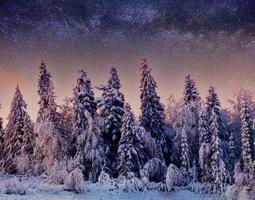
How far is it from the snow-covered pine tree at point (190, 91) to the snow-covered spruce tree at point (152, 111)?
3.79 meters

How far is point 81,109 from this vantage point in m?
48.8

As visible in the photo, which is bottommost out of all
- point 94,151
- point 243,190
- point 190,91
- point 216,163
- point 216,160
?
point 243,190

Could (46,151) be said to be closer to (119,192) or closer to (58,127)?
(58,127)

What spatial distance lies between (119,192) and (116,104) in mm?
13400

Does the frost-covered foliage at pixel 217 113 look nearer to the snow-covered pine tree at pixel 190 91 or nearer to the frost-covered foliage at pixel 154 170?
the snow-covered pine tree at pixel 190 91

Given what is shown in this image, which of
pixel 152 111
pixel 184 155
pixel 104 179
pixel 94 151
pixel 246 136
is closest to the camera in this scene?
pixel 104 179

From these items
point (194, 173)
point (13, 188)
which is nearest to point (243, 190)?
point (13, 188)

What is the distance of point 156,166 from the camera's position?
46656 millimetres

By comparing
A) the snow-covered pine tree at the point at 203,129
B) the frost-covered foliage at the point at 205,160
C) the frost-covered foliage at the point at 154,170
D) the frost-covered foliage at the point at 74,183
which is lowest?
the frost-covered foliage at the point at 74,183

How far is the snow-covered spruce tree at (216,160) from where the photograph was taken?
151 ft

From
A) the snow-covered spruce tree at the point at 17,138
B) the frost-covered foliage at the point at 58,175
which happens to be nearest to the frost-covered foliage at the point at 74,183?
the frost-covered foliage at the point at 58,175

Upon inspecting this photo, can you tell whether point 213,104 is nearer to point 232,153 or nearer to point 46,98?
point 232,153

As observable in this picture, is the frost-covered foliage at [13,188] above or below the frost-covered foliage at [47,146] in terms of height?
below

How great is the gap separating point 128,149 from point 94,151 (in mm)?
3570
